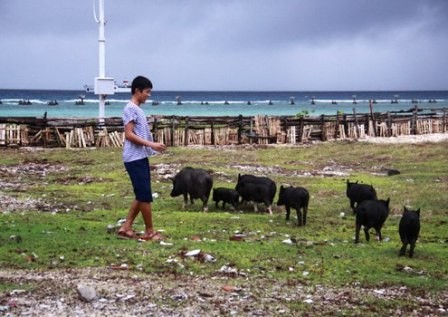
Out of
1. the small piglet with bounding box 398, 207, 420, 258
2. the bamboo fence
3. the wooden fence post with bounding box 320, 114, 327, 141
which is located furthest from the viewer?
the wooden fence post with bounding box 320, 114, 327, 141

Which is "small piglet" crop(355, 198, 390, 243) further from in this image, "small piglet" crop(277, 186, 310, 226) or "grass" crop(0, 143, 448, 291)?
"small piglet" crop(277, 186, 310, 226)

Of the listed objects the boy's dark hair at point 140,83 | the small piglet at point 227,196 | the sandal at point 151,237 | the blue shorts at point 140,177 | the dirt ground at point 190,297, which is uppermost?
the boy's dark hair at point 140,83

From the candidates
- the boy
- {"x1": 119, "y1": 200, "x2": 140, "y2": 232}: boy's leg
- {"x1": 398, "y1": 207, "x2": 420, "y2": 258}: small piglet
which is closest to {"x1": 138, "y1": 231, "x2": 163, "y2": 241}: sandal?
{"x1": 119, "y1": 200, "x2": 140, "y2": 232}: boy's leg

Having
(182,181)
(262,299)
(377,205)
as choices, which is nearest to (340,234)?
(377,205)

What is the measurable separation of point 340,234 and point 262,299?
5.37 metres

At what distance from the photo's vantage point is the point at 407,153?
32.9 meters

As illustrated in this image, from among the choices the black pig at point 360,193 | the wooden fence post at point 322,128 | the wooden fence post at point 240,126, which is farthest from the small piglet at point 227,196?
the wooden fence post at point 322,128

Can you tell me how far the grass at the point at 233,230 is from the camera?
33.9 feet

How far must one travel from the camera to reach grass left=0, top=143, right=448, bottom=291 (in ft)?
33.9

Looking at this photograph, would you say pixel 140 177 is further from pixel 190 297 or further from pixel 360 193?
pixel 360 193

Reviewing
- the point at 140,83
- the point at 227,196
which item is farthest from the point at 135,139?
the point at 227,196

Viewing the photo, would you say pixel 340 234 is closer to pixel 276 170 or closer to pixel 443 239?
pixel 443 239

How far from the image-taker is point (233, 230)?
1366 centimetres

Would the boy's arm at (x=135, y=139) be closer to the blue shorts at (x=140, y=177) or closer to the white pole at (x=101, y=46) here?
the blue shorts at (x=140, y=177)
